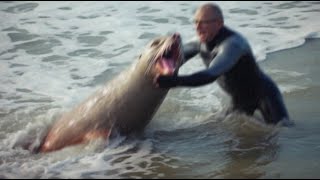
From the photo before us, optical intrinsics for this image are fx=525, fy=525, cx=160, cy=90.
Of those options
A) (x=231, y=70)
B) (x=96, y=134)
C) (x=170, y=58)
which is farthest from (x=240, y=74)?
(x=96, y=134)

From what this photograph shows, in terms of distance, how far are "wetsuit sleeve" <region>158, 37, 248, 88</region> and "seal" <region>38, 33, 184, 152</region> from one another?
0.91ft

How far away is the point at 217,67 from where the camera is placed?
16.1 ft

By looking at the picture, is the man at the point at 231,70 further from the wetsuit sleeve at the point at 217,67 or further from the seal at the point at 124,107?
the seal at the point at 124,107

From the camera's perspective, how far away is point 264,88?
561 cm

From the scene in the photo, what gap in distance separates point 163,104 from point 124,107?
1603 millimetres

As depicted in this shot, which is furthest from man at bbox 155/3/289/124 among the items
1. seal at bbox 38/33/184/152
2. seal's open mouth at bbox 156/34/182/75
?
seal at bbox 38/33/184/152

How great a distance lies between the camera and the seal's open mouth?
4820 millimetres

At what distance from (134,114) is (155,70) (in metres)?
0.54

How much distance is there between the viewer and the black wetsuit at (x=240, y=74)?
508 cm

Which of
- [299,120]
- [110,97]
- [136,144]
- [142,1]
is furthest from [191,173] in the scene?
[142,1]

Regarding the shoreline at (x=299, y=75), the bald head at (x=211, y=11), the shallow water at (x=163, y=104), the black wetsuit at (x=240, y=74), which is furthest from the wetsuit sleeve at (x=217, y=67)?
the shoreline at (x=299, y=75)

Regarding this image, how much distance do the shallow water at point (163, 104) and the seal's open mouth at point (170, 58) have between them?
83cm

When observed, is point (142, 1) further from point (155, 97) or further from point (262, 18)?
point (155, 97)

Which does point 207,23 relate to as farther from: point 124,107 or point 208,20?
point 124,107
